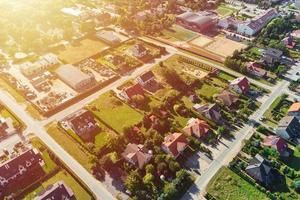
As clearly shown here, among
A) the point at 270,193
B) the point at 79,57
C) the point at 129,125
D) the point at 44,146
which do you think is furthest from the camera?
the point at 79,57

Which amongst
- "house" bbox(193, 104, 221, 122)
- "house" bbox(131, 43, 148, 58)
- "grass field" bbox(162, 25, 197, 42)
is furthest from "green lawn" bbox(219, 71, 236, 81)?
"grass field" bbox(162, 25, 197, 42)

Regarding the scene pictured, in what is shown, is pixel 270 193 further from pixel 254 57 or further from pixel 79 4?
pixel 79 4

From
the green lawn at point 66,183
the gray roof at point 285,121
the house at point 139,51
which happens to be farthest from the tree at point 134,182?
the house at point 139,51

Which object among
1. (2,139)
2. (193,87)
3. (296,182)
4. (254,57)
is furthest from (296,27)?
(2,139)

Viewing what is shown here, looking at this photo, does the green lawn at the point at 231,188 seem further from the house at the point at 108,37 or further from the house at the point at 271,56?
the house at the point at 108,37

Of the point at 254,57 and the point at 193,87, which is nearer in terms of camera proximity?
the point at 193,87
